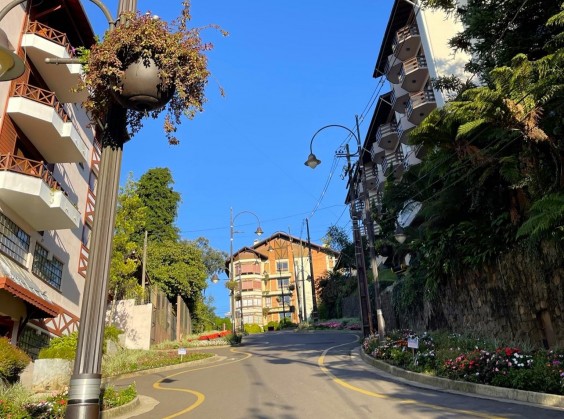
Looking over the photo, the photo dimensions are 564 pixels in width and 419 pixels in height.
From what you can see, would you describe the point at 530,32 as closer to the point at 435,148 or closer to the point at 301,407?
the point at 435,148

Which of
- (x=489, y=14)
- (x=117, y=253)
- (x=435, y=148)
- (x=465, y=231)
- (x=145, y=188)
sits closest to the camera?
(x=489, y=14)

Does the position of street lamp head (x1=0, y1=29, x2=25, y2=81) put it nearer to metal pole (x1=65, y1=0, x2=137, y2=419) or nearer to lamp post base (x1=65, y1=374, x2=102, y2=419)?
metal pole (x1=65, y1=0, x2=137, y2=419)

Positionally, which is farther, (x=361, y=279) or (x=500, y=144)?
(x=361, y=279)

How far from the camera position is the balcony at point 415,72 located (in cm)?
3356

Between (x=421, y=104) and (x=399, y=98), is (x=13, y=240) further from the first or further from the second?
(x=399, y=98)

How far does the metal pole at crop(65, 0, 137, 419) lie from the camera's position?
315 centimetres

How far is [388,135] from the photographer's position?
4331 centimetres

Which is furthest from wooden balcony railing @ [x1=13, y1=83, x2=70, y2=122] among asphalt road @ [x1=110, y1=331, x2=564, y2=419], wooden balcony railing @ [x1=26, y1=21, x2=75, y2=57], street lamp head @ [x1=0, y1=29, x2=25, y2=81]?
street lamp head @ [x1=0, y1=29, x2=25, y2=81]

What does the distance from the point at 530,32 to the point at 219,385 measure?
48.1 feet

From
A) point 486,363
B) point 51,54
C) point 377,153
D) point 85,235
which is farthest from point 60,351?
point 377,153

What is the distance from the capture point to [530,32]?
1454 centimetres

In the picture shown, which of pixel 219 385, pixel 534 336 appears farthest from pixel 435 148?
pixel 219 385

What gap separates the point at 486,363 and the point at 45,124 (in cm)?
1606

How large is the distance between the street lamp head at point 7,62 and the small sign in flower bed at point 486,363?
9.94m
